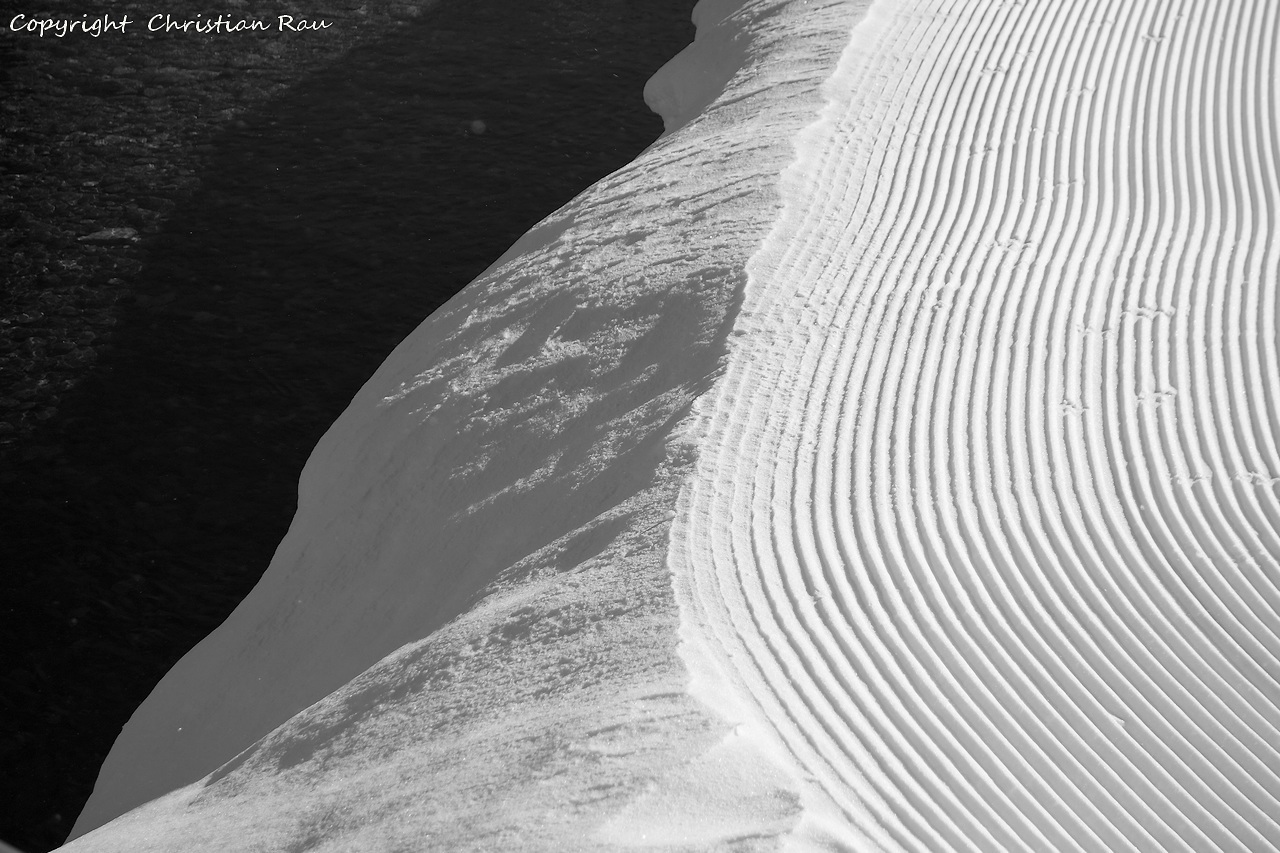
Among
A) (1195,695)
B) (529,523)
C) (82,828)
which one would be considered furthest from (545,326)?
(1195,695)

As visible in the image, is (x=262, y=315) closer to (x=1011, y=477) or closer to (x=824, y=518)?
(x=824, y=518)

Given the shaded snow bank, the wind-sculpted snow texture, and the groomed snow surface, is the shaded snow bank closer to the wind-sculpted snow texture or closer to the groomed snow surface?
the groomed snow surface

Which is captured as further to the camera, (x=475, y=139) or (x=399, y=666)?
(x=475, y=139)

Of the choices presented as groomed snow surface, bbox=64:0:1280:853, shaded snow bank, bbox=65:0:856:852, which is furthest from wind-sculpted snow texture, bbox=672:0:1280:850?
shaded snow bank, bbox=65:0:856:852

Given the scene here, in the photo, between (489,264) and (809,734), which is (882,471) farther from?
(489,264)

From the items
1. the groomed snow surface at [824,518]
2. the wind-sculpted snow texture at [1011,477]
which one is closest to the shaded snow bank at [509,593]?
the groomed snow surface at [824,518]

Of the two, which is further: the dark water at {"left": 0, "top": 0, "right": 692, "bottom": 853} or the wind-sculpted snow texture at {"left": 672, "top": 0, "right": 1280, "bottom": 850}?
the dark water at {"left": 0, "top": 0, "right": 692, "bottom": 853}

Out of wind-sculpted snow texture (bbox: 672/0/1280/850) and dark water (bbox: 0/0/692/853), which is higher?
dark water (bbox: 0/0/692/853)
